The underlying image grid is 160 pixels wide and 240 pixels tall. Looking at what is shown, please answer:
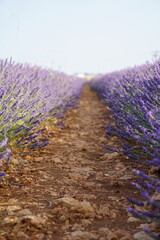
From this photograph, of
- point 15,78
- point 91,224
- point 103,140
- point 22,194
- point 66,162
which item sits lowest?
point 91,224

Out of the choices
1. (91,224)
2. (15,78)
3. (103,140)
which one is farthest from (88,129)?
(91,224)

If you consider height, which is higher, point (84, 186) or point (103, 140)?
point (103, 140)

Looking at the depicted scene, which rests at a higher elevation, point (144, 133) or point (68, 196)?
point (144, 133)

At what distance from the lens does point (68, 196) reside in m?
2.18

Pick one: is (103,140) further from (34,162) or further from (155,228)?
(155,228)

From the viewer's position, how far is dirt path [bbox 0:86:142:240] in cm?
167

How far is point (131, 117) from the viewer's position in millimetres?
2857

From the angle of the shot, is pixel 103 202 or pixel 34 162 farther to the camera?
pixel 34 162

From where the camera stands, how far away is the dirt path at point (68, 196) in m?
1.67

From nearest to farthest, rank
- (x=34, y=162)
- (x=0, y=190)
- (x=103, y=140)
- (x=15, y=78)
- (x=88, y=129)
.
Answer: (x=0, y=190) → (x=34, y=162) → (x=15, y=78) → (x=103, y=140) → (x=88, y=129)

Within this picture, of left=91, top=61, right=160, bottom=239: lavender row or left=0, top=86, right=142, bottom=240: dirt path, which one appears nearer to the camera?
left=91, top=61, right=160, bottom=239: lavender row

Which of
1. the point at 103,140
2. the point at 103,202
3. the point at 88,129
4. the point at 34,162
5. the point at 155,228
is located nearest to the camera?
the point at 155,228

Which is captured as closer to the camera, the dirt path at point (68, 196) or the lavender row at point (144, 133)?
the lavender row at point (144, 133)

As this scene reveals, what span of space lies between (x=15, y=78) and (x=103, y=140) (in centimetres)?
147
